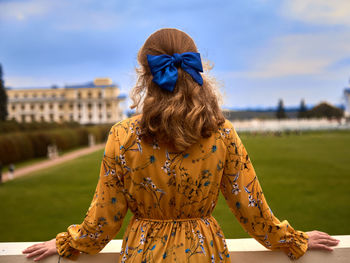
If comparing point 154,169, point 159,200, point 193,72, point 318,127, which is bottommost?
point 318,127

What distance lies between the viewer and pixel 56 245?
48.4 inches

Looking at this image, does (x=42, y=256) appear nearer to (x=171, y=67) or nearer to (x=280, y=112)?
(x=171, y=67)

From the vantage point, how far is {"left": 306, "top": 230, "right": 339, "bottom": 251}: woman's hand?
1.23 m

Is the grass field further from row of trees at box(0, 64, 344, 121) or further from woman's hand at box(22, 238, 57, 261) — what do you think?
row of trees at box(0, 64, 344, 121)

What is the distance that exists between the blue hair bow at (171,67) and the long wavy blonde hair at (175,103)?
0.7 inches

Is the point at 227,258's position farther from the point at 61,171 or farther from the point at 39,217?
the point at 61,171

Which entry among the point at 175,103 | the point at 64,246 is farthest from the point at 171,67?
the point at 64,246

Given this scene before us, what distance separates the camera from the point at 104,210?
111 cm

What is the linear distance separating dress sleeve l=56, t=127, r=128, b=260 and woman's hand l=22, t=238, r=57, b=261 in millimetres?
51

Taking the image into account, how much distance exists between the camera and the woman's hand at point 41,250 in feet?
4.03

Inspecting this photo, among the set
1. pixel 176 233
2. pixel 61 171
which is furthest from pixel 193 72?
pixel 61 171

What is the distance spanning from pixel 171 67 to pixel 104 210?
507 millimetres

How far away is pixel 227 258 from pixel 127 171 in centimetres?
44

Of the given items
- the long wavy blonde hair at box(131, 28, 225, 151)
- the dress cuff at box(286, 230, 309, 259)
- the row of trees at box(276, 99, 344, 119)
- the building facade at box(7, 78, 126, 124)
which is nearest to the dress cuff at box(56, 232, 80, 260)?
the long wavy blonde hair at box(131, 28, 225, 151)
